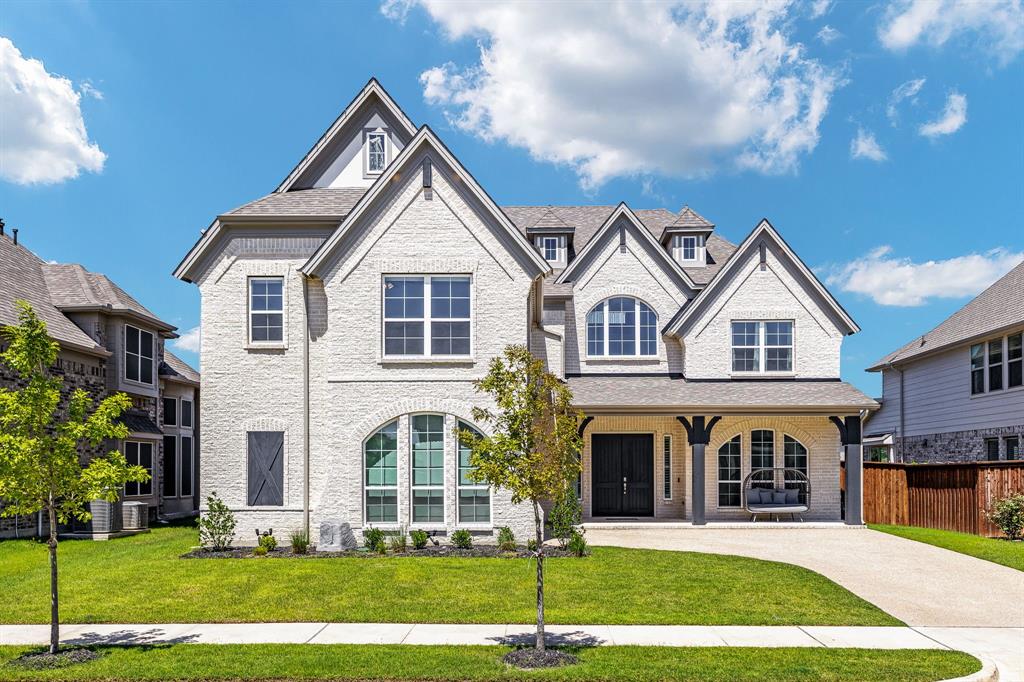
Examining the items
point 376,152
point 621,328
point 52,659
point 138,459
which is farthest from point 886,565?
point 138,459

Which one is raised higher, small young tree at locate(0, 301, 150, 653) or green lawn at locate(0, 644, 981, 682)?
small young tree at locate(0, 301, 150, 653)

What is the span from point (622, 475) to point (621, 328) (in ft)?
15.3

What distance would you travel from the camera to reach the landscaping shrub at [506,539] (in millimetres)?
16641

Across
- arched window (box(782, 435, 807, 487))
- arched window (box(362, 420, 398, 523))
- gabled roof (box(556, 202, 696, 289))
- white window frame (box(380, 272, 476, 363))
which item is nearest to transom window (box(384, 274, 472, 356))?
white window frame (box(380, 272, 476, 363))

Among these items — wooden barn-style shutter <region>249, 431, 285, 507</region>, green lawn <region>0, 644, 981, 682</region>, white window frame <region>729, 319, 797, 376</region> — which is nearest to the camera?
green lawn <region>0, 644, 981, 682</region>

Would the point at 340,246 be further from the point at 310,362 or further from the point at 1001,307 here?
the point at 1001,307

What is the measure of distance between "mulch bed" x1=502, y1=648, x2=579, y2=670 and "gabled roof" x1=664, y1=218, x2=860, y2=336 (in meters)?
16.0

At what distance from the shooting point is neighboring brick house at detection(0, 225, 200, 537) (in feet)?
74.1

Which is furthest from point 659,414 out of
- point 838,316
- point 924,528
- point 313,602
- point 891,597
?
point 313,602

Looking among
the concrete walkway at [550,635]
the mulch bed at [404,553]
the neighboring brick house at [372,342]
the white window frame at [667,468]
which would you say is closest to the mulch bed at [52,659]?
the concrete walkway at [550,635]

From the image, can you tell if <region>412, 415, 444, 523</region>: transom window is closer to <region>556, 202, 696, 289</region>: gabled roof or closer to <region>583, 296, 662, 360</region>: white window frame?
<region>583, 296, 662, 360</region>: white window frame

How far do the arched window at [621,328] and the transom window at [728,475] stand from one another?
3778 millimetres

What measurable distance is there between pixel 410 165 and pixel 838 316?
14043mm

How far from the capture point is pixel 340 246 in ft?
59.3
